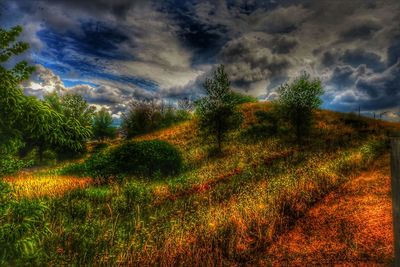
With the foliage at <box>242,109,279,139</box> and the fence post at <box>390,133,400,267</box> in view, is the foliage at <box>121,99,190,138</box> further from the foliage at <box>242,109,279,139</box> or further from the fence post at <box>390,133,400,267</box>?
the fence post at <box>390,133,400,267</box>

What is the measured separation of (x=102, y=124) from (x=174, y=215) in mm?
39232

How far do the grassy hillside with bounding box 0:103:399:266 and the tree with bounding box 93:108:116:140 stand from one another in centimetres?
2700

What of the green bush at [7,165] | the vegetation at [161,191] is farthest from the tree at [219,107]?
the green bush at [7,165]

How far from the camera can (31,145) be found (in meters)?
25.8

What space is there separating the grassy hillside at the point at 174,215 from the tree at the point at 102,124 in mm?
26997

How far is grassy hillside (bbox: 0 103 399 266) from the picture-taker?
5238 mm

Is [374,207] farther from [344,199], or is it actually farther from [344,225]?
[344,225]

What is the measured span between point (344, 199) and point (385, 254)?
3.42 metres

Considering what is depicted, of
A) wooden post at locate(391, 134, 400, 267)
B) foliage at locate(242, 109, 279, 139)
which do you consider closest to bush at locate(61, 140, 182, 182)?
foliage at locate(242, 109, 279, 139)

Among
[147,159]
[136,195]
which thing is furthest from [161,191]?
[147,159]

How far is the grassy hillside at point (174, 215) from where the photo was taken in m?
5.24

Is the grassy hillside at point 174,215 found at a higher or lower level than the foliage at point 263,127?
lower

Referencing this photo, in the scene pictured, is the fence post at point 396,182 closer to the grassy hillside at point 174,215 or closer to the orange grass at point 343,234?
the orange grass at point 343,234

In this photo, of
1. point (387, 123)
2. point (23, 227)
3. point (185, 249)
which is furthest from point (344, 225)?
point (387, 123)
